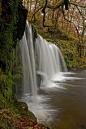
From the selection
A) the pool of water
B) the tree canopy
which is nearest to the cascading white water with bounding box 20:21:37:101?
the pool of water

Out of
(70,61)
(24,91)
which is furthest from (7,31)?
(70,61)

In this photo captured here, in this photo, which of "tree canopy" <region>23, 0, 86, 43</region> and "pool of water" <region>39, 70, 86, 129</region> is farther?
"tree canopy" <region>23, 0, 86, 43</region>

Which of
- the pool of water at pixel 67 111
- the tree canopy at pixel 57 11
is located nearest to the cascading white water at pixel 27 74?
the pool of water at pixel 67 111

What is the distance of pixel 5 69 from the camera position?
3.78 meters

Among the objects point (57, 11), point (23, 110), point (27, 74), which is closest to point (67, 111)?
point (23, 110)

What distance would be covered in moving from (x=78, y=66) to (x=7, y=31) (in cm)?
1539

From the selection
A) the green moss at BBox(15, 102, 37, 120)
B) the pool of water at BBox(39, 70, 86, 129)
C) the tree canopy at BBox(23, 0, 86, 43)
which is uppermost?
the tree canopy at BBox(23, 0, 86, 43)

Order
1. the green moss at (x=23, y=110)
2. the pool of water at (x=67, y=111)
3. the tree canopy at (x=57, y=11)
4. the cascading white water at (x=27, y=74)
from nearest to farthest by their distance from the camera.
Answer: the green moss at (x=23, y=110)
the pool of water at (x=67, y=111)
the cascading white water at (x=27, y=74)
the tree canopy at (x=57, y=11)

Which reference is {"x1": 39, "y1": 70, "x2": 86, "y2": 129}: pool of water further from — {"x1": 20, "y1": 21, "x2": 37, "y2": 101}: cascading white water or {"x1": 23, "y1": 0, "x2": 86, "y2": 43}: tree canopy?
{"x1": 23, "y1": 0, "x2": 86, "y2": 43}: tree canopy

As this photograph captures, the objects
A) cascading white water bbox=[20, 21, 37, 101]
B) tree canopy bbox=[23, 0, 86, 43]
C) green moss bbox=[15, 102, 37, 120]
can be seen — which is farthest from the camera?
tree canopy bbox=[23, 0, 86, 43]

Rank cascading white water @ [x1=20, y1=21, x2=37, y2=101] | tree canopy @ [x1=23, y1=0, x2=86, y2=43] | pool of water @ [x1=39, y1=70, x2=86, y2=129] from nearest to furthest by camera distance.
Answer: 1. pool of water @ [x1=39, y1=70, x2=86, y2=129]
2. cascading white water @ [x1=20, y1=21, x2=37, y2=101]
3. tree canopy @ [x1=23, y1=0, x2=86, y2=43]

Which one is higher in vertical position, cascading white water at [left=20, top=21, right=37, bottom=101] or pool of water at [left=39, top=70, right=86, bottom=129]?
cascading white water at [left=20, top=21, right=37, bottom=101]

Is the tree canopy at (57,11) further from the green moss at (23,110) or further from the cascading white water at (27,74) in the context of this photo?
the green moss at (23,110)

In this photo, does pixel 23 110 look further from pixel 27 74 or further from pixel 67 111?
pixel 27 74
